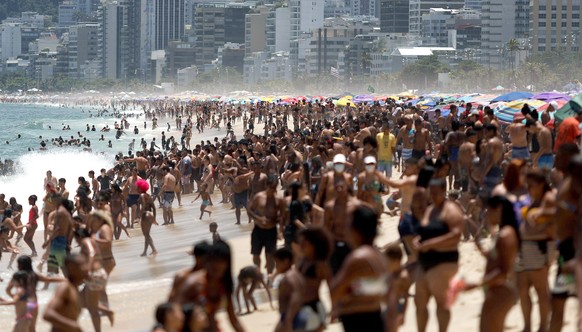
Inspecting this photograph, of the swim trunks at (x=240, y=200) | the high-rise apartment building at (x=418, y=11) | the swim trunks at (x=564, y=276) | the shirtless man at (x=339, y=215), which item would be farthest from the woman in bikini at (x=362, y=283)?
the high-rise apartment building at (x=418, y=11)

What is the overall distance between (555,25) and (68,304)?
128 metres

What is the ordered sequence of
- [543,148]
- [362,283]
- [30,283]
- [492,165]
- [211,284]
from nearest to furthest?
[362,283] < [211,284] < [30,283] < [492,165] < [543,148]

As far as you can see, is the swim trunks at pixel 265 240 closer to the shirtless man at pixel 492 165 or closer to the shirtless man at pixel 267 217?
the shirtless man at pixel 267 217

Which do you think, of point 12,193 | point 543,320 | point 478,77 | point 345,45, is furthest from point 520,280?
point 345,45

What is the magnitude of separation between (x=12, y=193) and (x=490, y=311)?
24355mm

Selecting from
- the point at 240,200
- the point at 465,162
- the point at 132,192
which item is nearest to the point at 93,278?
the point at 465,162

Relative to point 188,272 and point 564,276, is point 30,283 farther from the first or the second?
point 564,276

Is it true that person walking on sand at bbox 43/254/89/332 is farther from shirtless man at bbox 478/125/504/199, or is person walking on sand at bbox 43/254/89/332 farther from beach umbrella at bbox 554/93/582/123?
beach umbrella at bbox 554/93/582/123

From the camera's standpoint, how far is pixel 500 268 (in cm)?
650

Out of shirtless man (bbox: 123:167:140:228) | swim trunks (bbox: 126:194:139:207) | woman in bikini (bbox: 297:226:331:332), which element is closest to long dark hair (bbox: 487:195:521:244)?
woman in bikini (bbox: 297:226:331:332)

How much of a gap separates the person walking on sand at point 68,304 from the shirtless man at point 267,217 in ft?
12.3

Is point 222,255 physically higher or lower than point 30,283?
higher

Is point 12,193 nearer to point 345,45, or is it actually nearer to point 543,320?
point 543,320

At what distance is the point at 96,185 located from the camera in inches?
828
